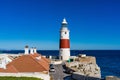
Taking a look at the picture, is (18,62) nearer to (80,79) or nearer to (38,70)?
(38,70)

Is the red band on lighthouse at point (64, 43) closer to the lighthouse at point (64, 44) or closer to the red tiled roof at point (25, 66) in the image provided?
the lighthouse at point (64, 44)

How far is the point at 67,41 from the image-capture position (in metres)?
60.0

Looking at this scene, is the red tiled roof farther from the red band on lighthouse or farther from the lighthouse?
the lighthouse

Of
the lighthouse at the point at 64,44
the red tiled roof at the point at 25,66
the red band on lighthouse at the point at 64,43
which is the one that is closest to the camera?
the red tiled roof at the point at 25,66

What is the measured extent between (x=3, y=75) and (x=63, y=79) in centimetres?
814

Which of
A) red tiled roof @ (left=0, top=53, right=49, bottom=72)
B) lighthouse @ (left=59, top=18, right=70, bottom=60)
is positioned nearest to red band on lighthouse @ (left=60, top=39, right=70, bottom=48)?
lighthouse @ (left=59, top=18, right=70, bottom=60)

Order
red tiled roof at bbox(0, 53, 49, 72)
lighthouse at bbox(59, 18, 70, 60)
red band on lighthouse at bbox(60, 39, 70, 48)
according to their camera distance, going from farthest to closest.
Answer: lighthouse at bbox(59, 18, 70, 60) → red band on lighthouse at bbox(60, 39, 70, 48) → red tiled roof at bbox(0, 53, 49, 72)

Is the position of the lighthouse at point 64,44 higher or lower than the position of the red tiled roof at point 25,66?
higher

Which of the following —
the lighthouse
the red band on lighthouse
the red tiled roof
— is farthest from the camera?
the lighthouse

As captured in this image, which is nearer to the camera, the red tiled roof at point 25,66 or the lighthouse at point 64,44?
the red tiled roof at point 25,66

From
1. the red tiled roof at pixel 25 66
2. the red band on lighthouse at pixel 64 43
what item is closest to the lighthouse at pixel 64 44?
the red band on lighthouse at pixel 64 43

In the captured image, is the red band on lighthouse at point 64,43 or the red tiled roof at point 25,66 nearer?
the red tiled roof at point 25,66

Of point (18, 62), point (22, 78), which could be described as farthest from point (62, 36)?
point (22, 78)

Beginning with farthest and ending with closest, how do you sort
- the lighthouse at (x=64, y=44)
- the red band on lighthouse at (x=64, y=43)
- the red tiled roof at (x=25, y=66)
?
1. the lighthouse at (x=64, y=44)
2. the red band on lighthouse at (x=64, y=43)
3. the red tiled roof at (x=25, y=66)
